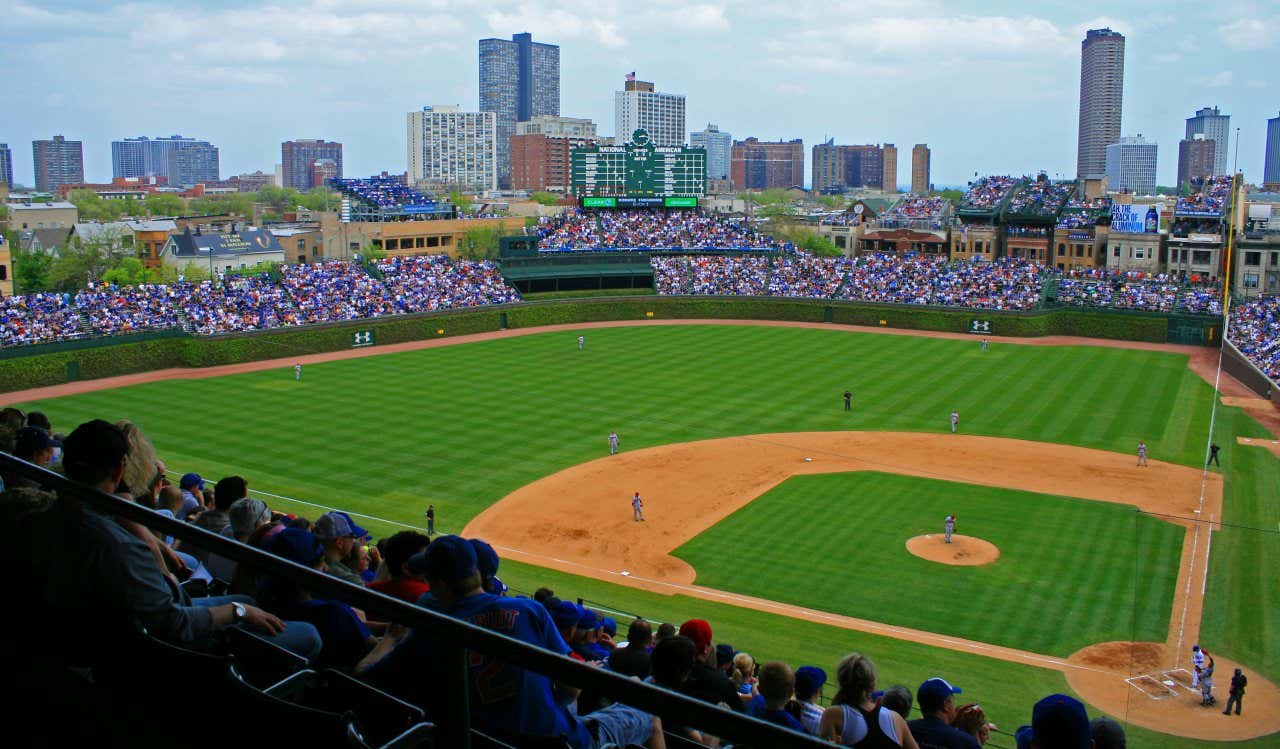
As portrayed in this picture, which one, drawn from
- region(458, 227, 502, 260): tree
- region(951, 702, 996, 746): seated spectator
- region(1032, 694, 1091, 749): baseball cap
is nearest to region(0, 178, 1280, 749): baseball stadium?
region(951, 702, 996, 746): seated spectator

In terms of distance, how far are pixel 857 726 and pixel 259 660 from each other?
125 inches

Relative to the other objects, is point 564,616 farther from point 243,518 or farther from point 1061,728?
point 1061,728

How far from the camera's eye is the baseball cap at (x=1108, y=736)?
5.57m

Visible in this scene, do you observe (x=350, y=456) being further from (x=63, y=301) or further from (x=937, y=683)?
(x=937, y=683)

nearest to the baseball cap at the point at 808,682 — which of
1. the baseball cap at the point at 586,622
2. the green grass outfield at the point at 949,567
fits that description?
the baseball cap at the point at 586,622

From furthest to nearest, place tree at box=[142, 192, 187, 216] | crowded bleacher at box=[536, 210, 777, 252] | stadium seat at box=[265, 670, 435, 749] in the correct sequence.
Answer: tree at box=[142, 192, 187, 216], crowded bleacher at box=[536, 210, 777, 252], stadium seat at box=[265, 670, 435, 749]

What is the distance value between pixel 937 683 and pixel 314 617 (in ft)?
12.8

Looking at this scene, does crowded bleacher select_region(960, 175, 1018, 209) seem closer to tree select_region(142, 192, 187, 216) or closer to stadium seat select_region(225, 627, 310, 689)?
stadium seat select_region(225, 627, 310, 689)

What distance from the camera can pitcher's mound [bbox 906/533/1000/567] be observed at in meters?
24.6

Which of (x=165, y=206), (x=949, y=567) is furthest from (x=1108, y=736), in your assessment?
(x=165, y=206)

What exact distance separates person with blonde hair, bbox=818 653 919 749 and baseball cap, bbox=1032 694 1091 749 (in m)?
0.84

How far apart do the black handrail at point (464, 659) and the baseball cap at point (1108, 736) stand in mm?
3863

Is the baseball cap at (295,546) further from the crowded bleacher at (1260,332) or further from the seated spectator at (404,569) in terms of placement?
the crowded bleacher at (1260,332)

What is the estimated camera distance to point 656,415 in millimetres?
40375
